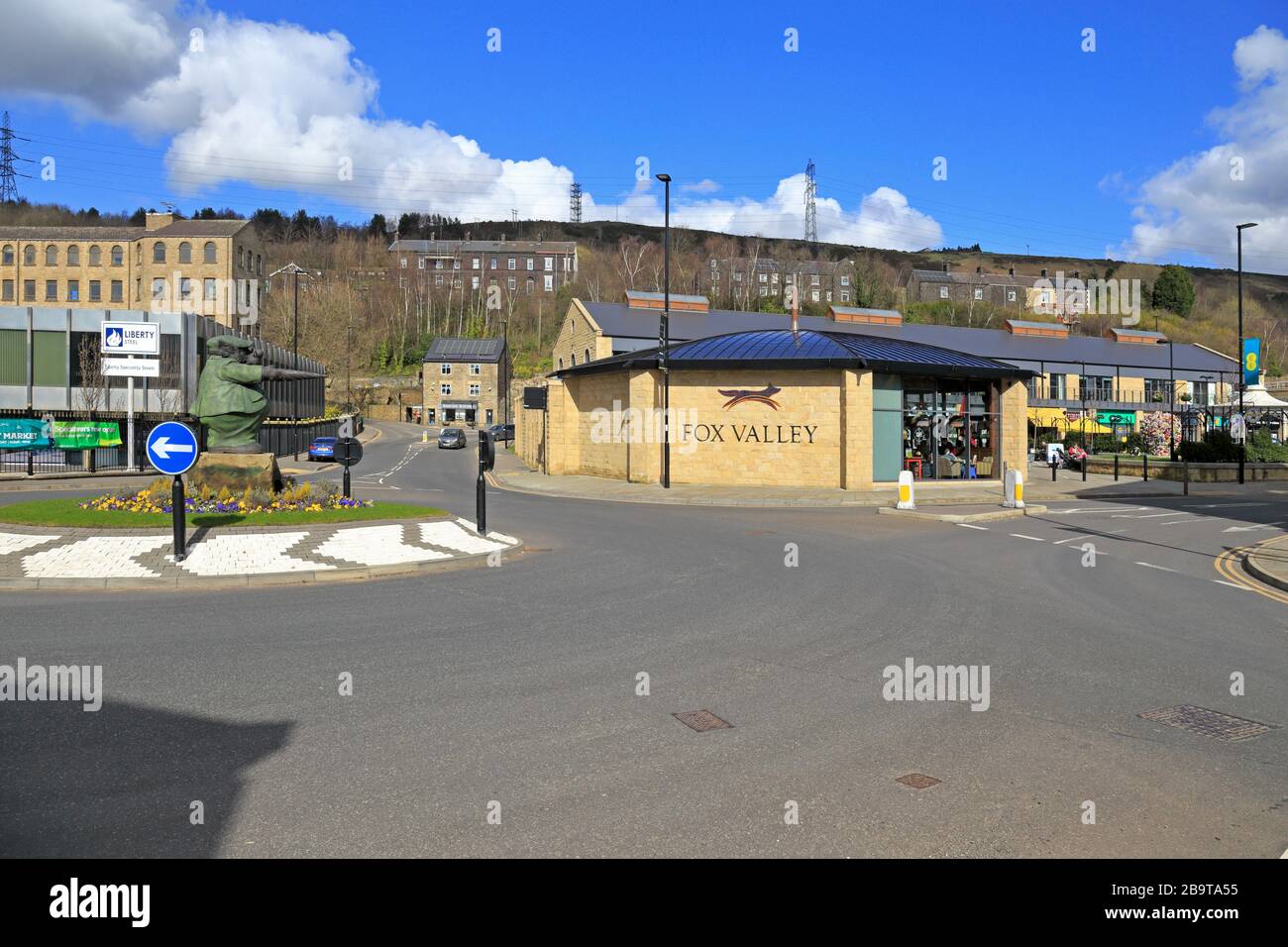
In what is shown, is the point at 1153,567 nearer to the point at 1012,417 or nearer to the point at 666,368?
the point at 666,368

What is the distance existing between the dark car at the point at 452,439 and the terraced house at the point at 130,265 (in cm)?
3334

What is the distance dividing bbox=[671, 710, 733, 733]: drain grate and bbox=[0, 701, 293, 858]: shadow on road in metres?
2.54

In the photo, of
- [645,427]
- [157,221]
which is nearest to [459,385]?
[157,221]

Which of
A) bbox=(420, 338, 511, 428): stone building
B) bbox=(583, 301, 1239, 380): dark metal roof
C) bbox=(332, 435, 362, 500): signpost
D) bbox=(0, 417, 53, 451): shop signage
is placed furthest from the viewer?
bbox=(420, 338, 511, 428): stone building

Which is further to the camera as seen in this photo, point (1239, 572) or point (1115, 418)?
point (1115, 418)

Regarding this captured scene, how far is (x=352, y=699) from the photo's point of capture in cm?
623

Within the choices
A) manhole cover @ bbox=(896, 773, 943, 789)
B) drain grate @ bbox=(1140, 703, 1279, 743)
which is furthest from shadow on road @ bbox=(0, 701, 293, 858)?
drain grate @ bbox=(1140, 703, 1279, 743)

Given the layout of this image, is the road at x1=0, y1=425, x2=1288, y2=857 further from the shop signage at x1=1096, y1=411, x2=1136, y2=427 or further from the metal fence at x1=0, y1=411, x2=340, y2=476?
the shop signage at x1=1096, y1=411, x2=1136, y2=427

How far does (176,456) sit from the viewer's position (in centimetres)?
1243

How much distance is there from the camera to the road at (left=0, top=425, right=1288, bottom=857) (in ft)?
13.6

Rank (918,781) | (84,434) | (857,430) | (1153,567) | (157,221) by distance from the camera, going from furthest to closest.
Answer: (157,221), (84,434), (857,430), (1153,567), (918,781)

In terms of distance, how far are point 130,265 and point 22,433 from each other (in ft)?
198

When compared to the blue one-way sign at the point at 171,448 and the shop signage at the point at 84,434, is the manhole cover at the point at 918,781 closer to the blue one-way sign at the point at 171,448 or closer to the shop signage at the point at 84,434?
the blue one-way sign at the point at 171,448

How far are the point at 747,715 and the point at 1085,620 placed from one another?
5328mm
